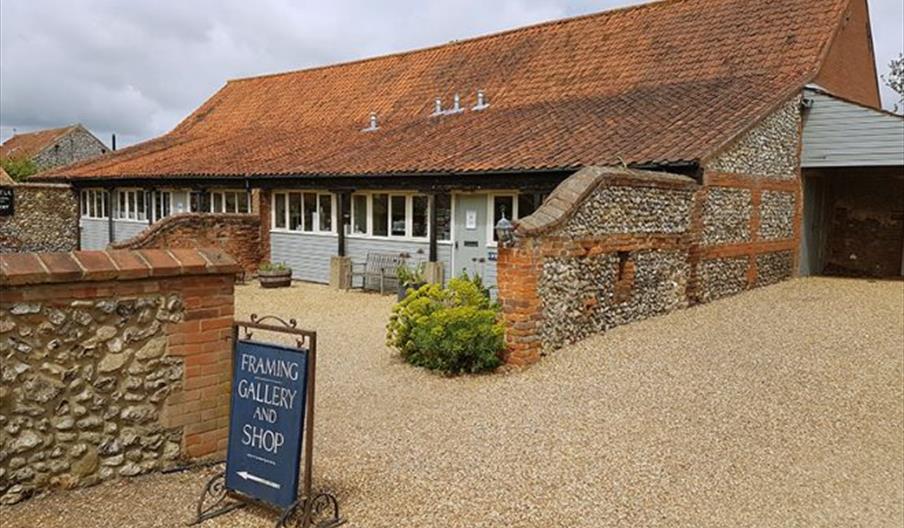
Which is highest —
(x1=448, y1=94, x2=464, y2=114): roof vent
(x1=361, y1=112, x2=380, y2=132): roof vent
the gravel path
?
(x1=448, y1=94, x2=464, y2=114): roof vent

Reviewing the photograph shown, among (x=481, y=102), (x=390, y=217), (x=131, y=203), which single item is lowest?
(x=390, y=217)

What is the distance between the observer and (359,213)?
58.4 feet

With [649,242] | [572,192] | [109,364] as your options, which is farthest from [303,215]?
[109,364]

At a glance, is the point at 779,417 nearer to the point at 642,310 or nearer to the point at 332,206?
the point at 642,310

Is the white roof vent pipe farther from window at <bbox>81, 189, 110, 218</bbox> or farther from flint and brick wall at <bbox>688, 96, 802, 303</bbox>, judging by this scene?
window at <bbox>81, 189, 110, 218</bbox>

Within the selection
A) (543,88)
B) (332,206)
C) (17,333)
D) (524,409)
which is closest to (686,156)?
(524,409)

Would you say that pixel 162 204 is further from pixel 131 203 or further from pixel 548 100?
pixel 548 100

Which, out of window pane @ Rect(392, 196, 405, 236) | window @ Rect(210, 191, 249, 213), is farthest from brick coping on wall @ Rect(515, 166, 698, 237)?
window @ Rect(210, 191, 249, 213)

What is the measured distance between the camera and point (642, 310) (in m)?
11.6

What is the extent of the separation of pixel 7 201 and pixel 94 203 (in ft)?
11.6

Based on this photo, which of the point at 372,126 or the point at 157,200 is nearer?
the point at 372,126

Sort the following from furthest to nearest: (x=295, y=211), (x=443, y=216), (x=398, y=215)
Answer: (x=295, y=211), (x=398, y=215), (x=443, y=216)

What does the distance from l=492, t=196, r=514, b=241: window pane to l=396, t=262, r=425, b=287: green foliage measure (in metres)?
1.86

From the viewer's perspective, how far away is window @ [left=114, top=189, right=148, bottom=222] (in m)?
23.3
